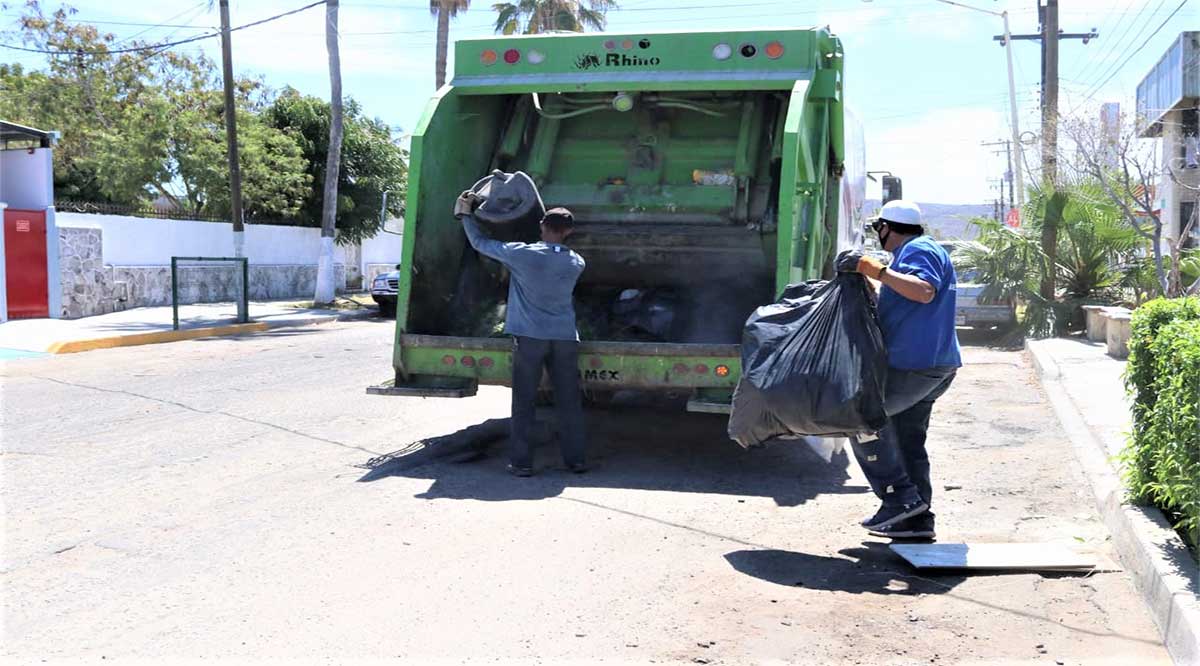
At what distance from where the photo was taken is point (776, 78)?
22.5 ft

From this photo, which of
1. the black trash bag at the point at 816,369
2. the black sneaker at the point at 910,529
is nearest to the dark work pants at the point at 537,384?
the black trash bag at the point at 816,369

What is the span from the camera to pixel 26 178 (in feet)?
59.6

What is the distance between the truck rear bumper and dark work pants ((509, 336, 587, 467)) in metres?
0.19

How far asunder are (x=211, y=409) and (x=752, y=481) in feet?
15.0

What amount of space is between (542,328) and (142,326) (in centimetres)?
1305

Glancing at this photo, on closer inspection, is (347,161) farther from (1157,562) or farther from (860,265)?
(1157,562)

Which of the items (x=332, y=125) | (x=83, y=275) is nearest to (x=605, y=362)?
(x=83, y=275)

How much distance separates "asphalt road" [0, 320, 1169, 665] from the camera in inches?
149

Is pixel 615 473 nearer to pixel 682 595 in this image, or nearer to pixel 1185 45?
pixel 682 595

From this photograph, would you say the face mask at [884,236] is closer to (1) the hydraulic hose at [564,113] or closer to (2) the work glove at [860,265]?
(2) the work glove at [860,265]

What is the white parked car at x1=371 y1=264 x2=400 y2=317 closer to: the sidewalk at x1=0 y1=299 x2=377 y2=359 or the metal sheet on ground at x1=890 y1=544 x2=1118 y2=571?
the sidewalk at x1=0 y1=299 x2=377 y2=359

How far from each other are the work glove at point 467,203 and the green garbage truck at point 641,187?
1.03 feet

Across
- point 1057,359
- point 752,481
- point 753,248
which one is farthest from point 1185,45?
point 752,481

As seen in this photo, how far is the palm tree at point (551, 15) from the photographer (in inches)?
1097
